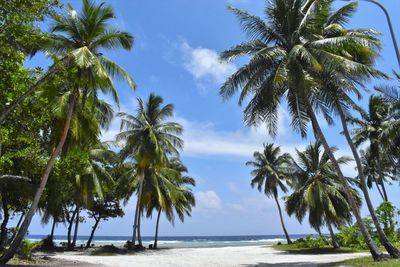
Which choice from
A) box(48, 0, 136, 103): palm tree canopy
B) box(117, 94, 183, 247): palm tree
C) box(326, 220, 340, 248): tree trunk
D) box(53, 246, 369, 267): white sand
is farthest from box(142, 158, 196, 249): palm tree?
box(48, 0, 136, 103): palm tree canopy

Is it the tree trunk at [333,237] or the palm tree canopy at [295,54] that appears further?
the tree trunk at [333,237]

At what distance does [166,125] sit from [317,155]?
40.9ft

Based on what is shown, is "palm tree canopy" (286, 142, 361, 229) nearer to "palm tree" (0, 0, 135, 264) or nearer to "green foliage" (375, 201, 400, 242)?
"green foliage" (375, 201, 400, 242)

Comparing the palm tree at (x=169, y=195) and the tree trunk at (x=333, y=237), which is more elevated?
the palm tree at (x=169, y=195)

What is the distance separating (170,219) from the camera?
121 feet

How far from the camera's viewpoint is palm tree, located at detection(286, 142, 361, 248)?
2956 cm

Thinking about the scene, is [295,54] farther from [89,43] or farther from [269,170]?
[269,170]

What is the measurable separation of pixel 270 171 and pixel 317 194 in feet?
46.0

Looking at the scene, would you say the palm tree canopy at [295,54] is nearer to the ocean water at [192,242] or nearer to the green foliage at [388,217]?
the green foliage at [388,217]

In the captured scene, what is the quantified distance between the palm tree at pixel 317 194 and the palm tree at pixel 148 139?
1033 centimetres

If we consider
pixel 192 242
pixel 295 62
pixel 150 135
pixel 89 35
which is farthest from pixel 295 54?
pixel 192 242

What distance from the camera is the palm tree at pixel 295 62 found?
52.5 feet

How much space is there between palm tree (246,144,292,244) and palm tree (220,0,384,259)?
25161mm

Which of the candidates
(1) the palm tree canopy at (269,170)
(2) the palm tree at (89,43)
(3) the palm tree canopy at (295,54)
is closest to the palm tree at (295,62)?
(3) the palm tree canopy at (295,54)
